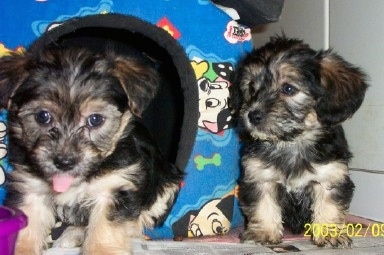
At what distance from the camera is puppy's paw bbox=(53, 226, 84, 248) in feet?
10.2

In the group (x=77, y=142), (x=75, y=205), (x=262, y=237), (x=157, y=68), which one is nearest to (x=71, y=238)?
(x=75, y=205)

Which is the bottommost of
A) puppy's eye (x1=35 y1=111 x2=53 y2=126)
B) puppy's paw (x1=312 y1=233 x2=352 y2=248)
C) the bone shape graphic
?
puppy's paw (x1=312 y1=233 x2=352 y2=248)

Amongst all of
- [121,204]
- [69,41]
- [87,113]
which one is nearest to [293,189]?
[121,204]

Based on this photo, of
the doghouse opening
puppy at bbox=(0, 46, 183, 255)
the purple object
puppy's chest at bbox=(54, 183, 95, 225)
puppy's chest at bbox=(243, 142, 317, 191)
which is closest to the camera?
the purple object

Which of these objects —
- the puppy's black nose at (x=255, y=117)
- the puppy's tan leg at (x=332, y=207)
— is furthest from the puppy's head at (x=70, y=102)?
the puppy's tan leg at (x=332, y=207)

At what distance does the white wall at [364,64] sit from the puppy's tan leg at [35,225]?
8.09ft

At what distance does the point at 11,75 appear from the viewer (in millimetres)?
2738

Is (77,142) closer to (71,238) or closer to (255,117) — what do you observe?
(71,238)

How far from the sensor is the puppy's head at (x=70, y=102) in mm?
2539

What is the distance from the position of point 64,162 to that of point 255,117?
119 centimetres

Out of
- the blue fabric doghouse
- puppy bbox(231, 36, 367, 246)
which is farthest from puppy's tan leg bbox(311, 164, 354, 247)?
the blue fabric doghouse

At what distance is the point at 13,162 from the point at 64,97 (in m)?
0.58
